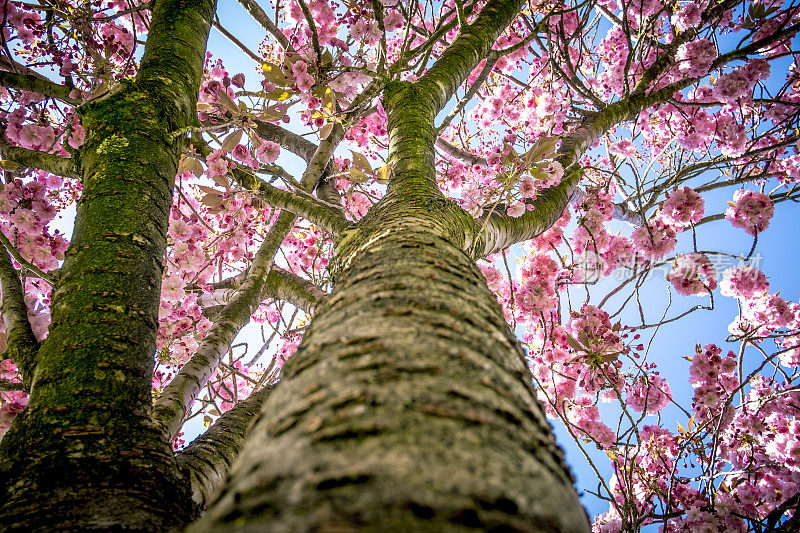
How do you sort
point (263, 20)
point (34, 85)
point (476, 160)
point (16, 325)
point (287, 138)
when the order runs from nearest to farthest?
1. point (16, 325)
2. point (34, 85)
3. point (263, 20)
4. point (287, 138)
5. point (476, 160)

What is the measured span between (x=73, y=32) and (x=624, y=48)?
17.4 feet

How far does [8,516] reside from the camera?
0.63 meters

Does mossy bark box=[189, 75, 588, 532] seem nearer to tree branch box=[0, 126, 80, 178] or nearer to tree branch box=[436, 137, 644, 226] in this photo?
tree branch box=[0, 126, 80, 178]

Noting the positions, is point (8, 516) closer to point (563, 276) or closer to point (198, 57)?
point (198, 57)

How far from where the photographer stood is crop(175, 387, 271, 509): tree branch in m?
1.15

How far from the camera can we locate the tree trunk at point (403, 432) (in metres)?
0.31

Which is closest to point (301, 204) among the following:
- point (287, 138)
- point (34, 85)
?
point (34, 85)

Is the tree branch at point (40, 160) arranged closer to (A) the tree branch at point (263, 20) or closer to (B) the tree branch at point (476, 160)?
(A) the tree branch at point (263, 20)

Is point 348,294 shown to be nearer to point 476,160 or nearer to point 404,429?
point 404,429

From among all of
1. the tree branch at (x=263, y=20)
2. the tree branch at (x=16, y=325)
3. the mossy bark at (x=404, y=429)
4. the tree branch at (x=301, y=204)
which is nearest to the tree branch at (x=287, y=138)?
the tree branch at (x=263, y=20)

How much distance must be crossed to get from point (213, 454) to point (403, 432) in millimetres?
1211

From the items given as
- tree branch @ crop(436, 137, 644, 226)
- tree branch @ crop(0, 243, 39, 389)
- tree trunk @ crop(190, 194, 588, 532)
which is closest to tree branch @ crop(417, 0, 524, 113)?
tree branch @ crop(436, 137, 644, 226)

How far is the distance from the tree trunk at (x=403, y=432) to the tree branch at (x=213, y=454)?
703 mm

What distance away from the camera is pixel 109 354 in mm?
975
